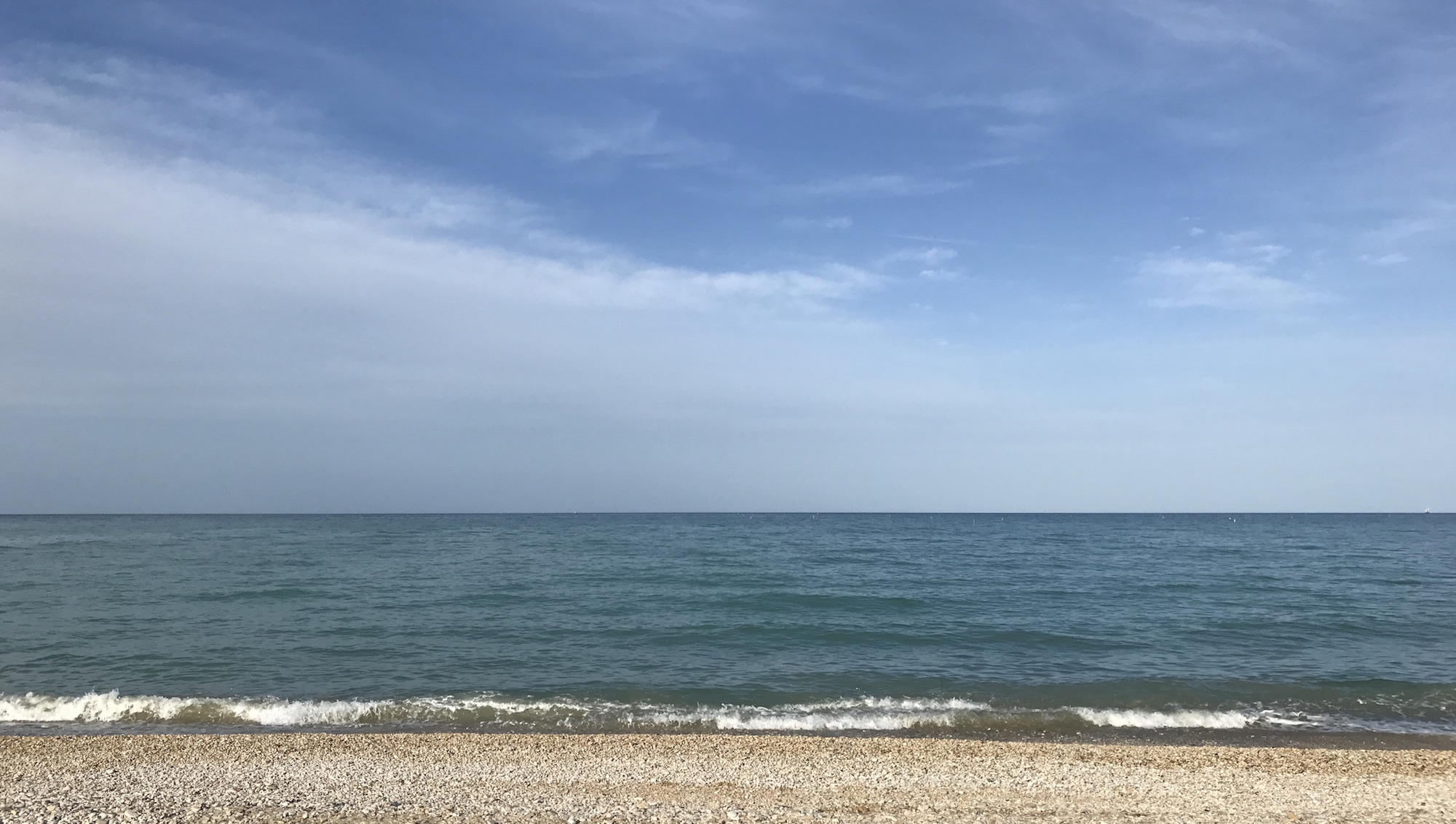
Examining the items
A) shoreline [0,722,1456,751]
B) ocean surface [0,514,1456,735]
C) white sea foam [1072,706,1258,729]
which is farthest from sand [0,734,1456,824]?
ocean surface [0,514,1456,735]

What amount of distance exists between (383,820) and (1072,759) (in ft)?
31.0

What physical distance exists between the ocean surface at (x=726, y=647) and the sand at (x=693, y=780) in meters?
2.04

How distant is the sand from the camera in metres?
9.02

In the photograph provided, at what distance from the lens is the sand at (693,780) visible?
9023 millimetres

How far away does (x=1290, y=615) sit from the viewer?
85.6 feet

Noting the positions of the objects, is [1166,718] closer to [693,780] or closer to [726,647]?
[693,780]

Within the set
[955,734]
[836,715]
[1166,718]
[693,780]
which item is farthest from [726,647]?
[693,780]

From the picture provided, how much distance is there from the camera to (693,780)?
1095 cm

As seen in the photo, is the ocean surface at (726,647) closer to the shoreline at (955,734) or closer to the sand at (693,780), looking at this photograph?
the shoreline at (955,734)

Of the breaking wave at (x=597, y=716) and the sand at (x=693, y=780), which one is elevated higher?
the sand at (x=693, y=780)

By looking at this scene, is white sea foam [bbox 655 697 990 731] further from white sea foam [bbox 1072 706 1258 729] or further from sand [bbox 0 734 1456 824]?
white sea foam [bbox 1072 706 1258 729]

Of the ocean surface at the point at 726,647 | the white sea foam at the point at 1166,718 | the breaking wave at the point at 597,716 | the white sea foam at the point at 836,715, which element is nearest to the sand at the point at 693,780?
the white sea foam at the point at 836,715

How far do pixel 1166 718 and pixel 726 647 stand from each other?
33.4 ft

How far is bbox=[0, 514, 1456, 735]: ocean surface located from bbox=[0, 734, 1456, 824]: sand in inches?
80.5
